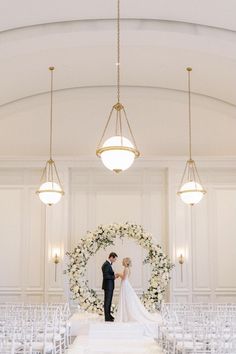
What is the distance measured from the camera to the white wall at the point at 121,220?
1477 cm

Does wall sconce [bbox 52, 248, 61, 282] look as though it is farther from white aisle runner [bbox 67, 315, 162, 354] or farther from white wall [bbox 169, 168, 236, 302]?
white wall [bbox 169, 168, 236, 302]

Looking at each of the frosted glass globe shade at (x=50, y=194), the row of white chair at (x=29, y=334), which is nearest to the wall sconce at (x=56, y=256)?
the frosted glass globe shade at (x=50, y=194)

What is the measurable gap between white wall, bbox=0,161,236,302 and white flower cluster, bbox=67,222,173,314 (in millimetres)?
853

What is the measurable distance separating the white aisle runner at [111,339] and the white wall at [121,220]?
93.5 inches

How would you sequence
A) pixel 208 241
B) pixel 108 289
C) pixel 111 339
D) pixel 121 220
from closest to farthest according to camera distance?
1. pixel 111 339
2. pixel 108 289
3. pixel 208 241
4. pixel 121 220

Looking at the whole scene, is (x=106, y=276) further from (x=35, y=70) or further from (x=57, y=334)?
(x=35, y=70)

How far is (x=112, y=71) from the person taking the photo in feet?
46.9

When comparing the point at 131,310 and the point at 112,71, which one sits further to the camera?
the point at 112,71

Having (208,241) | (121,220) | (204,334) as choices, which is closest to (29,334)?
(204,334)

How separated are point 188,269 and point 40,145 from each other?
5271 mm

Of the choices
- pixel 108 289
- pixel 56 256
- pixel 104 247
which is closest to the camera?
pixel 108 289

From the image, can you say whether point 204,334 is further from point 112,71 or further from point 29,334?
point 112,71

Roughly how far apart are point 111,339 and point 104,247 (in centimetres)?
282

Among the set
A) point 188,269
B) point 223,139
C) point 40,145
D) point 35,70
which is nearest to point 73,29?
point 35,70
